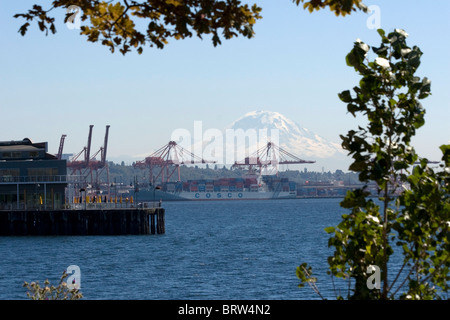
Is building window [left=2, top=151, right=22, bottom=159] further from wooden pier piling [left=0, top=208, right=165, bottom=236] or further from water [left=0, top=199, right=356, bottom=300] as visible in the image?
water [left=0, top=199, right=356, bottom=300]

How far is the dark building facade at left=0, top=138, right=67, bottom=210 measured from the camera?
88500 mm

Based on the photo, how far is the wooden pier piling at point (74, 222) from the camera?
8575cm

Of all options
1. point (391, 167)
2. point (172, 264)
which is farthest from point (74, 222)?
point (391, 167)

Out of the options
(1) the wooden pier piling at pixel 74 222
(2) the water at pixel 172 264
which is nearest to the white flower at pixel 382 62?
(2) the water at pixel 172 264

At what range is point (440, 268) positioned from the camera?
10430 mm

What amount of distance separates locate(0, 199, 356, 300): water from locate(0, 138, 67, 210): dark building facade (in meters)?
5.38

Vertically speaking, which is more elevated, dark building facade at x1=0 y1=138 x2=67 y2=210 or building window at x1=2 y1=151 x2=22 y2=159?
building window at x1=2 y1=151 x2=22 y2=159

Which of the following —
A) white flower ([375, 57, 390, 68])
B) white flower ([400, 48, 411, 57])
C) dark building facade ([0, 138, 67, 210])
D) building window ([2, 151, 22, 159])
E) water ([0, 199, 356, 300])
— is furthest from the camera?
building window ([2, 151, 22, 159])

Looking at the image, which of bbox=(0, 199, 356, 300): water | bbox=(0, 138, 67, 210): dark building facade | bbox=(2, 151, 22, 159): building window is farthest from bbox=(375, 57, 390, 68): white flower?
bbox=(2, 151, 22, 159): building window

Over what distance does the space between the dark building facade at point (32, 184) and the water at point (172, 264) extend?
5.38 m

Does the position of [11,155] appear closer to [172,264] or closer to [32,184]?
[32,184]

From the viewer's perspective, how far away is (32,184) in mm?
89375
